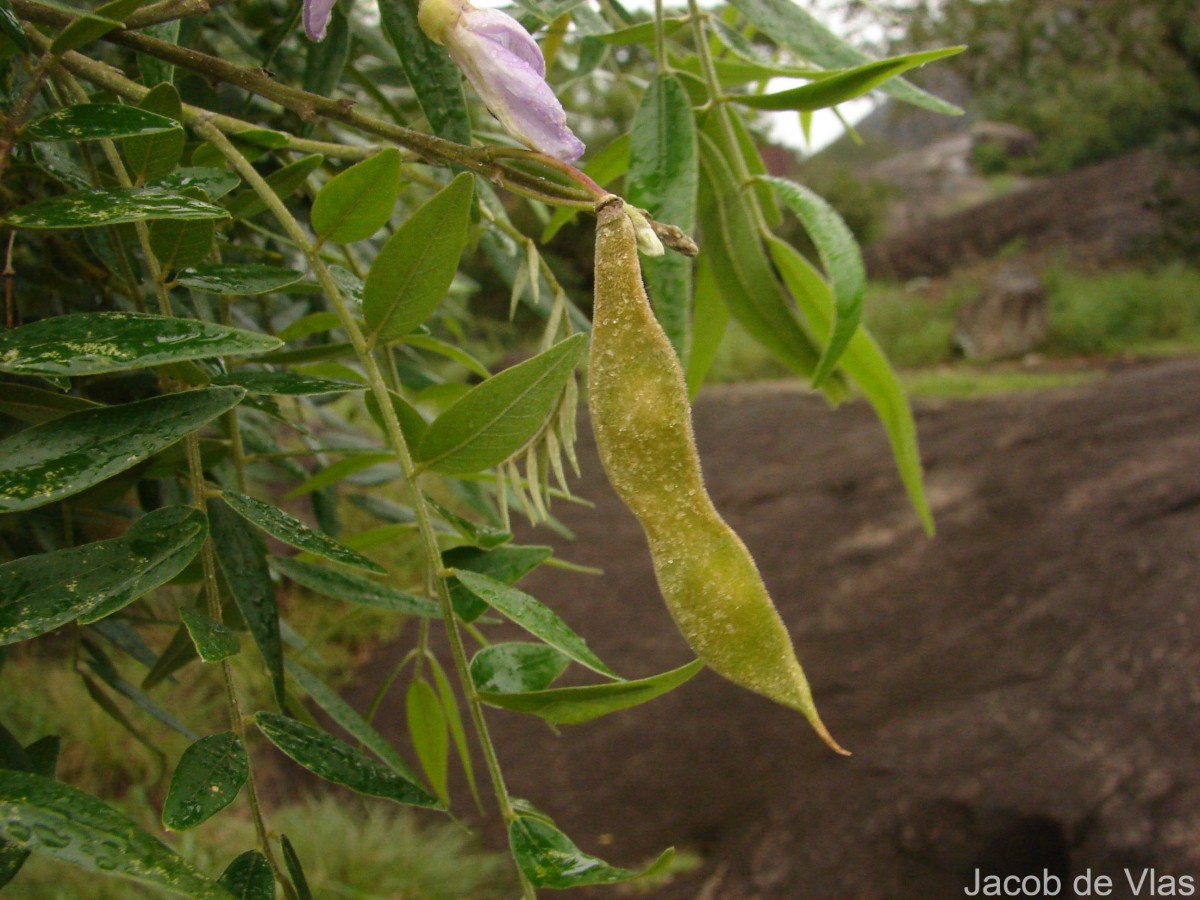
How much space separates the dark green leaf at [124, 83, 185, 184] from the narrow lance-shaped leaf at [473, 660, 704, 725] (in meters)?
0.19

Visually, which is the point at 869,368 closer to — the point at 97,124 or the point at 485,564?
the point at 485,564

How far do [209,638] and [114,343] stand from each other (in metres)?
0.08

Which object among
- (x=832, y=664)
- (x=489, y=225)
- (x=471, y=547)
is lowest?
(x=832, y=664)

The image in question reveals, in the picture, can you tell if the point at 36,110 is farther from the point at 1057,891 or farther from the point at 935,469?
the point at 935,469

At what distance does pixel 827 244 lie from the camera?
1.22 feet

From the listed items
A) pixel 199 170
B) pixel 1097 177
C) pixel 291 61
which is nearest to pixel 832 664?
pixel 291 61

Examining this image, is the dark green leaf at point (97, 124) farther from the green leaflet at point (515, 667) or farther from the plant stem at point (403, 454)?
the green leaflet at point (515, 667)

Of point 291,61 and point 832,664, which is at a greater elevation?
point 291,61

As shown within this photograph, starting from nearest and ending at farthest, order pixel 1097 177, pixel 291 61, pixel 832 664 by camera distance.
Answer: pixel 291 61 < pixel 832 664 < pixel 1097 177

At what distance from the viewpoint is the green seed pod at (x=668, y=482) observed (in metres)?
0.25

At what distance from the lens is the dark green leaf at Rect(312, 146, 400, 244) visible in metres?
0.30

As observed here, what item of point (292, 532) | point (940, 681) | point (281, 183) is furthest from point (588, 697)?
point (940, 681)

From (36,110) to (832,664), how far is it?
2.35m

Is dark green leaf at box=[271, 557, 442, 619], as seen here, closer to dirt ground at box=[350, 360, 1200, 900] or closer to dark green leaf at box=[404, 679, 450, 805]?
dark green leaf at box=[404, 679, 450, 805]
